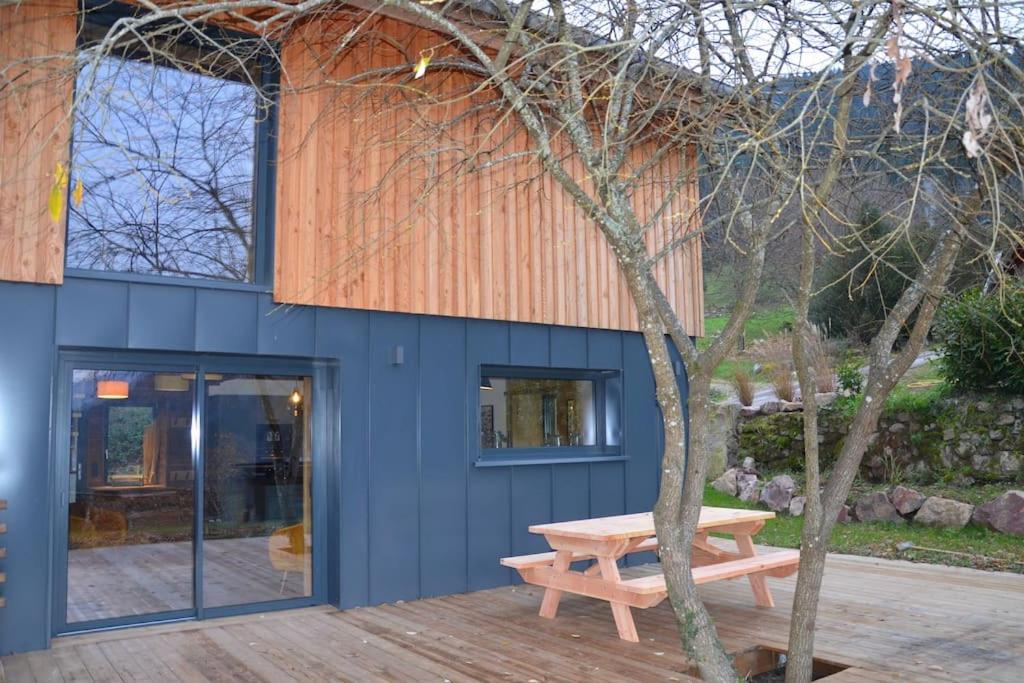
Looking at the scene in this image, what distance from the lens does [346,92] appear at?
20.4 feet

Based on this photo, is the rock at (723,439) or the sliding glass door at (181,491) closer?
the sliding glass door at (181,491)

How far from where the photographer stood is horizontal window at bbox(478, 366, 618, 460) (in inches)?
273

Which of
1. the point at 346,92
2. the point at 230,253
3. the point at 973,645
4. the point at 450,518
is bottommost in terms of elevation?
the point at 973,645

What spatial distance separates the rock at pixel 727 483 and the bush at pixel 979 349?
303 cm

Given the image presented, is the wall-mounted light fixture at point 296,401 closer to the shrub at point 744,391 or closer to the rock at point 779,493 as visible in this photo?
the rock at point 779,493

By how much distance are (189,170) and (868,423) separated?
4457 mm

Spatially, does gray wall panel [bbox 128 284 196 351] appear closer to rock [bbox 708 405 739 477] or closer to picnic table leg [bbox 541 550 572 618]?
picnic table leg [bbox 541 550 572 618]

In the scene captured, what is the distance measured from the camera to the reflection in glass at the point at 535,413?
6926 mm

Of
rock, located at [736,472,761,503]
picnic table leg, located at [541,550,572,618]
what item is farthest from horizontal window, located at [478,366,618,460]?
rock, located at [736,472,761,503]

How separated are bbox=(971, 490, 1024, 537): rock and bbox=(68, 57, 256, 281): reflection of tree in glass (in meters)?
7.34

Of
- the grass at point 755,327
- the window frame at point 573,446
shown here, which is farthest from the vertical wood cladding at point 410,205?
the grass at point 755,327

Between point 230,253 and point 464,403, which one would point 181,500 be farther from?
point 464,403

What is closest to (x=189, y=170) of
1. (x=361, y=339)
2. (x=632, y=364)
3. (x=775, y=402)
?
(x=361, y=339)

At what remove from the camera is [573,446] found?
24.7 feet
